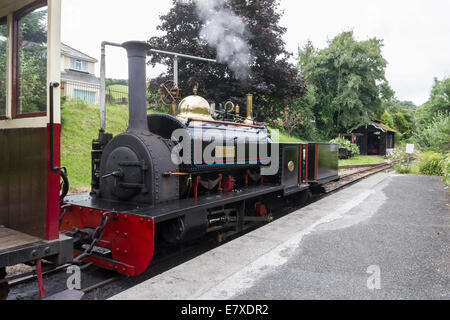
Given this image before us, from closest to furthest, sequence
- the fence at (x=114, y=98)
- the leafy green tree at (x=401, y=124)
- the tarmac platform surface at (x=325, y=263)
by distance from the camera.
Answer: the tarmac platform surface at (x=325, y=263) → the fence at (x=114, y=98) → the leafy green tree at (x=401, y=124)

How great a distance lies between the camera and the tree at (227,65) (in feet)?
41.9

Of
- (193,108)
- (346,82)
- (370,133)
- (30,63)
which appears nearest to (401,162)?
(193,108)

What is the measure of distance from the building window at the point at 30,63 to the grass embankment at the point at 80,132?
5.89 m

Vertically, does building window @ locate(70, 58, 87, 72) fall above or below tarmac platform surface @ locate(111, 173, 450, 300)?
above

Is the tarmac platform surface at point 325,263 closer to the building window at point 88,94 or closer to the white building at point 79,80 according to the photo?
the white building at point 79,80

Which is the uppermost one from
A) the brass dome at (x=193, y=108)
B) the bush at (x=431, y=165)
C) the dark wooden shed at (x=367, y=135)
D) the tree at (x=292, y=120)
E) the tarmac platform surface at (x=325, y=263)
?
the tree at (x=292, y=120)

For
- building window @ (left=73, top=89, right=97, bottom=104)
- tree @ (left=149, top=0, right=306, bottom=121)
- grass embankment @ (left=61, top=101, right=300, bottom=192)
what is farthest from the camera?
building window @ (left=73, top=89, right=97, bottom=104)

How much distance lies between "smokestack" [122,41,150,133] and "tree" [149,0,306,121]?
819 cm

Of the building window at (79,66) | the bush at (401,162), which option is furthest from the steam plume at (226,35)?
the building window at (79,66)

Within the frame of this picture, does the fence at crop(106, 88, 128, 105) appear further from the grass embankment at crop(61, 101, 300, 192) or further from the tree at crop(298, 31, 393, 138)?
the tree at crop(298, 31, 393, 138)

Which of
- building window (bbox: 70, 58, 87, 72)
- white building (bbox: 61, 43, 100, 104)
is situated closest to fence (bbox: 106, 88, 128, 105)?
white building (bbox: 61, 43, 100, 104)

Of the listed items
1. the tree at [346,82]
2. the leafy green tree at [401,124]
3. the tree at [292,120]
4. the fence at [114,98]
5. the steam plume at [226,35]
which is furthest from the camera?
the leafy green tree at [401,124]

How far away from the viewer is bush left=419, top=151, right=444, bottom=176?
48.0 feet

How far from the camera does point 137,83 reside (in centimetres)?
440
